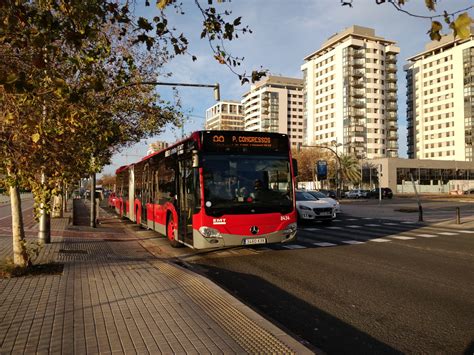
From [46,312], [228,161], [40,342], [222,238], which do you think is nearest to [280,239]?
[222,238]

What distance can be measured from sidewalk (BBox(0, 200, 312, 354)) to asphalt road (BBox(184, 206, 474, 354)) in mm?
762

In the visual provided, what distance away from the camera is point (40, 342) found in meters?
4.30

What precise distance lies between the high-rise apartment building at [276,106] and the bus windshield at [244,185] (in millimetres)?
133929

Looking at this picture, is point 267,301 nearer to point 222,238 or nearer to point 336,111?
point 222,238

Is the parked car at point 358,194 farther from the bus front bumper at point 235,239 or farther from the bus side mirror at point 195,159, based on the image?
the bus side mirror at point 195,159

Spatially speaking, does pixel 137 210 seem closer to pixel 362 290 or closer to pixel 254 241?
pixel 254 241

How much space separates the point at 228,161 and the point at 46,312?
559cm

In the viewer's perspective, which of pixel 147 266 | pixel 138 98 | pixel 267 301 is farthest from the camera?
pixel 138 98

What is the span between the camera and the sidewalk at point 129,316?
4.17m

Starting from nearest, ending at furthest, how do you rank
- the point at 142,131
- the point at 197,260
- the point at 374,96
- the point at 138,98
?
the point at 197,260 → the point at 138,98 → the point at 142,131 → the point at 374,96

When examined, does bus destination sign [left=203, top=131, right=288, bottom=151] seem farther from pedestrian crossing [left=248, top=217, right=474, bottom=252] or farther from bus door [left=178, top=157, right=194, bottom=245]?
pedestrian crossing [left=248, top=217, right=474, bottom=252]

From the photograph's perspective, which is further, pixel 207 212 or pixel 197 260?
pixel 197 260

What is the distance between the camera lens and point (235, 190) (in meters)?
9.91

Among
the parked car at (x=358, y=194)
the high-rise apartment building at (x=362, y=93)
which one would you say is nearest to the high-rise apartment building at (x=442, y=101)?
the high-rise apartment building at (x=362, y=93)
